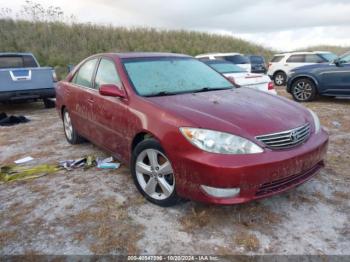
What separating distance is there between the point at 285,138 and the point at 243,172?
1.86ft

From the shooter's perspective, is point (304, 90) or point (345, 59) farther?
point (304, 90)

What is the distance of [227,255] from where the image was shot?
2430mm

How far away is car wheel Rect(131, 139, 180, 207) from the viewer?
9.75 feet

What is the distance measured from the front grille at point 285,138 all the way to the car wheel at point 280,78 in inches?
477

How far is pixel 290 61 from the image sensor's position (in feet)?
46.0

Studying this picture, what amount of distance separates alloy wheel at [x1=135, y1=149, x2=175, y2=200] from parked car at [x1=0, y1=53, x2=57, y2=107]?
19.6 feet

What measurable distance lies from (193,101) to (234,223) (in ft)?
4.10

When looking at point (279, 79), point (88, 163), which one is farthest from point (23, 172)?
point (279, 79)

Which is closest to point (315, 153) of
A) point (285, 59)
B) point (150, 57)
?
point (150, 57)

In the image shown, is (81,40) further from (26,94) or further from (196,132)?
(196,132)

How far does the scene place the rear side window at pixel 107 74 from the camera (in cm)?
373

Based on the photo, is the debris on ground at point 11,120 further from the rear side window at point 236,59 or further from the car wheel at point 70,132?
the rear side window at point 236,59

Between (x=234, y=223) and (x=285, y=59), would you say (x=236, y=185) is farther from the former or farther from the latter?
(x=285, y=59)

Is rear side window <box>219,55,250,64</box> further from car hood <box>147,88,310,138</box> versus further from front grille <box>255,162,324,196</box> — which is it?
front grille <box>255,162,324,196</box>
